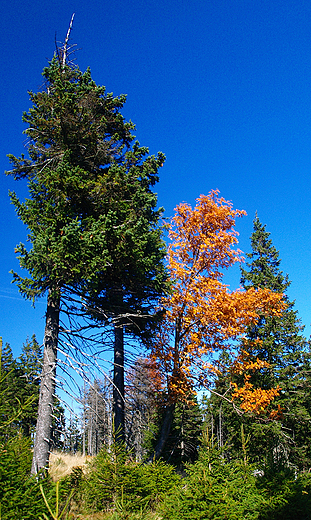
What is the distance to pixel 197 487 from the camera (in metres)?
5.55

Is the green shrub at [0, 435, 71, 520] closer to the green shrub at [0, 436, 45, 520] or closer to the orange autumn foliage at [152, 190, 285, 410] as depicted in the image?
the green shrub at [0, 436, 45, 520]

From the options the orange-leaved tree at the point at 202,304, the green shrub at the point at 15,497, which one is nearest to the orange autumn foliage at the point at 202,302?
the orange-leaved tree at the point at 202,304

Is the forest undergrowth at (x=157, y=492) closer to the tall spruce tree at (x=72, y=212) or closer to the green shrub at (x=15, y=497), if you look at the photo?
the green shrub at (x=15, y=497)

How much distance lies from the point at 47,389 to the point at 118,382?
3.03m

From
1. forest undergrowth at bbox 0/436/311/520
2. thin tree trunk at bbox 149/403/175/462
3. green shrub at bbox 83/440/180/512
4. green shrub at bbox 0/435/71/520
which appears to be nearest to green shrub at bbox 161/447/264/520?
forest undergrowth at bbox 0/436/311/520

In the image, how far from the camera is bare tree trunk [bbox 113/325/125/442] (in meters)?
9.41

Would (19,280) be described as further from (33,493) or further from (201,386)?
(201,386)

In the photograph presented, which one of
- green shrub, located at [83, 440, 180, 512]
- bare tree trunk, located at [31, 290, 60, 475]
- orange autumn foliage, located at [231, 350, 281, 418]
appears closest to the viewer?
green shrub, located at [83, 440, 180, 512]

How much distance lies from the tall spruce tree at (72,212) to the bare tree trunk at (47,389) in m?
0.02

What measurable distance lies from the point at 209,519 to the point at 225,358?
6270 millimetres

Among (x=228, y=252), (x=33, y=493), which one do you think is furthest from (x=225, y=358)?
(x=33, y=493)

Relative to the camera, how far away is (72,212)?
8367 mm

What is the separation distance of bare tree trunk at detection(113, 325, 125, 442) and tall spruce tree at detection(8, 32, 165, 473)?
23cm

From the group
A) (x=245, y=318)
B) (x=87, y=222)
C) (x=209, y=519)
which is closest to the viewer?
(x=209, y=519)
